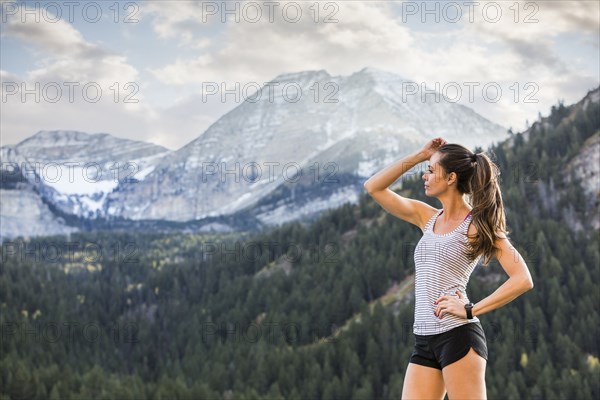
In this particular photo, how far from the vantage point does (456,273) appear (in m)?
8.23

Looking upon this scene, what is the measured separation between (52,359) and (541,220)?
126199 mm

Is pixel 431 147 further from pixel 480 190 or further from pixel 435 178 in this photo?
pixel 480 190

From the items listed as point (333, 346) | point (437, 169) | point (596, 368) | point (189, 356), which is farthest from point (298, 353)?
point (437, 169)

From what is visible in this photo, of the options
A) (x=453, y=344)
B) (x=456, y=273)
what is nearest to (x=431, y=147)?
(x=456, y=273)

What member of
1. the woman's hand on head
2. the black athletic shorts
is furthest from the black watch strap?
the woman's hand on head

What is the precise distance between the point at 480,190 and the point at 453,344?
1682 millimetres

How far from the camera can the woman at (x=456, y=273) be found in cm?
778

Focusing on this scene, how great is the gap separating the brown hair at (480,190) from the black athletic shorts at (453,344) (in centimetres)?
80

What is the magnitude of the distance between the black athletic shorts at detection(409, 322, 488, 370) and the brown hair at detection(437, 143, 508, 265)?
0.80 metres

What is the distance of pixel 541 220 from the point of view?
19562 cm

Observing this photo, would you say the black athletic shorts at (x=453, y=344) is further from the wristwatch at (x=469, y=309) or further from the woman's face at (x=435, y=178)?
the woman's face at (x=435, y=178)

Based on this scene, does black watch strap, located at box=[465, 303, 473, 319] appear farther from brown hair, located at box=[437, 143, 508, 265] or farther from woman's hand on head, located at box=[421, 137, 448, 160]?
woman's hand on head, located at box=[421, 137, 448, 160]

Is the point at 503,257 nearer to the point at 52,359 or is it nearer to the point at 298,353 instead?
the point at 298,353

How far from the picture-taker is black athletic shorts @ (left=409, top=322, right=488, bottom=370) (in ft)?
25.7
